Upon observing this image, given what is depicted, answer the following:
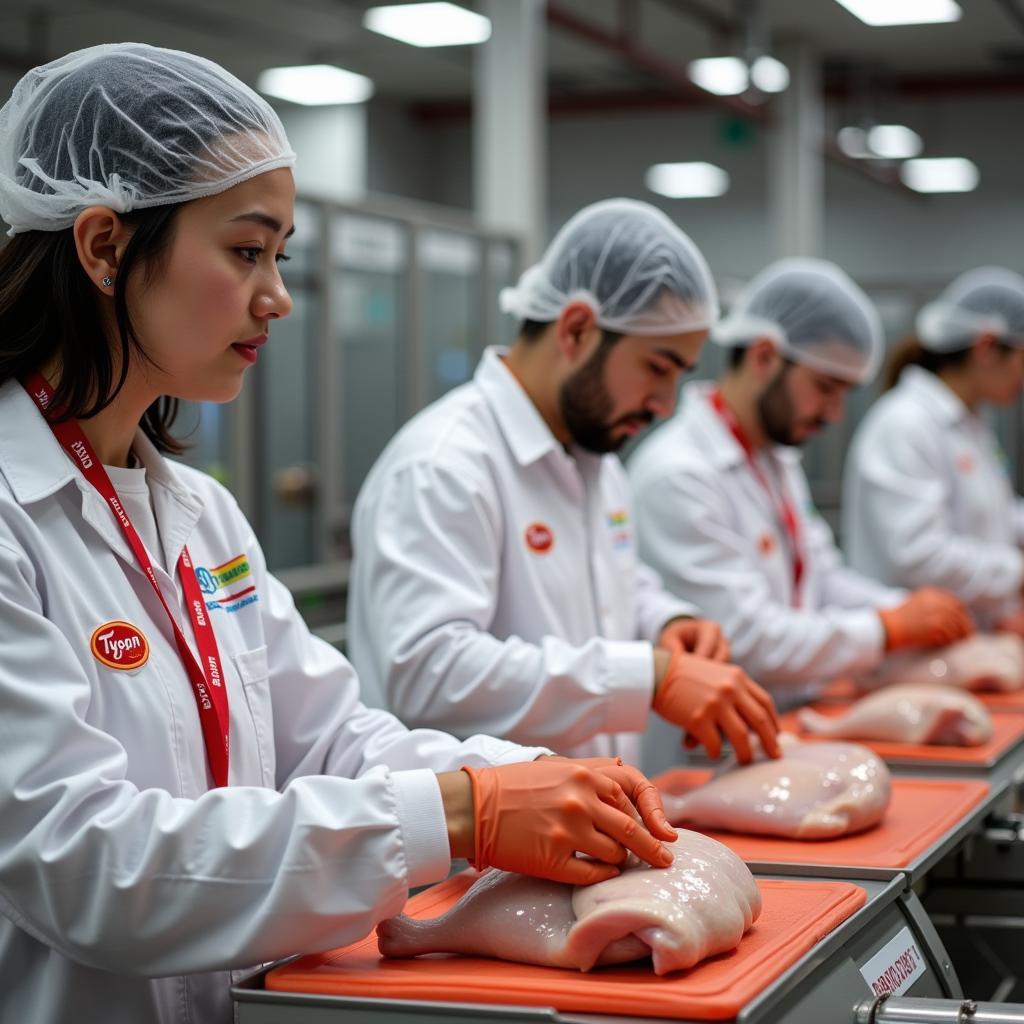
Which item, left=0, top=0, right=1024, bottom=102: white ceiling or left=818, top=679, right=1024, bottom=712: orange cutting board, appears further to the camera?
left=0, top=0, right=1024, bottom=102: white ceiling

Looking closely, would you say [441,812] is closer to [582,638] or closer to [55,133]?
[55,133]

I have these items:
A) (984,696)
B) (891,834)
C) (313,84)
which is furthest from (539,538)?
(313,84)

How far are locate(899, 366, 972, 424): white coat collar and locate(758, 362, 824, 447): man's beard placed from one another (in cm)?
121

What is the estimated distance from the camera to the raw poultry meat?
3.41m

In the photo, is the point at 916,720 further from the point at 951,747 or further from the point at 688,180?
the point at 688,180

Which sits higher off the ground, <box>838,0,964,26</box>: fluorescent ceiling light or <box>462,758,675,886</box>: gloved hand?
<box>838,0,964,26</box>: fluorescent ceiling light

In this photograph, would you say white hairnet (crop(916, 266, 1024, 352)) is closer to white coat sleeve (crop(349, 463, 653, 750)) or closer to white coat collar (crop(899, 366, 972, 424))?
white coat collar (crop(899, 366, 972, 424))

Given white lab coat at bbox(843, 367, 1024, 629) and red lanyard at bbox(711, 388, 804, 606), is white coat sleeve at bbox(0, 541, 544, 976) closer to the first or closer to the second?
red lanyard at bbox(711, 388, 804, 606)

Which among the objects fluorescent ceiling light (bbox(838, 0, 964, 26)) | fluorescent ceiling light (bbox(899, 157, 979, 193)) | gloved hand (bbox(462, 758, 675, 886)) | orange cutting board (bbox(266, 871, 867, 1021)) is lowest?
orange cutting board (bbox(266, 871, 867, 1021))

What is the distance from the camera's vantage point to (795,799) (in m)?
2.14

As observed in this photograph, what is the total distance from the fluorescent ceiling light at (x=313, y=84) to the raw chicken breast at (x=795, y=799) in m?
7.96

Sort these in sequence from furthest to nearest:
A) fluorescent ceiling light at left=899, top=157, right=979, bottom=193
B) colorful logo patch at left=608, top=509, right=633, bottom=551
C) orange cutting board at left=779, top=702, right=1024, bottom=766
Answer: fluorescent ceiling light at left=899, top=157, right=979, bottom=193
colorful logo patch at left=608, top=509, right=633, bottom=551
orange cutting board at left=779, top=702, right=1024, bottom=766

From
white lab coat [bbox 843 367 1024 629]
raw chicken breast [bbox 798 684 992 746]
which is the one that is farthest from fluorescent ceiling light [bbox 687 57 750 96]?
raw chicken breast [bbox 798 684 992 746]

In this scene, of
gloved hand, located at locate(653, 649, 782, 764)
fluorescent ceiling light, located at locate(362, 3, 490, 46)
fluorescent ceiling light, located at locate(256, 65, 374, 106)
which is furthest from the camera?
fluorescent ceiling light, located at locate(256, 65, 374, 106)
